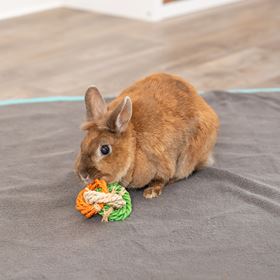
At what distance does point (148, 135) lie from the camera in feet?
6.04

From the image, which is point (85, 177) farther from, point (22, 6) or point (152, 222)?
point (22, 6)

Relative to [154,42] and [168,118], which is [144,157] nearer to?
[168,118]

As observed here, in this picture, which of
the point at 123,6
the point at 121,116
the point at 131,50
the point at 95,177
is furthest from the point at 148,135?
the point at 123,6

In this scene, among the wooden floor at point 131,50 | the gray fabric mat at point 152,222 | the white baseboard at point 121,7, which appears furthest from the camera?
the white baseboard at point 121,7

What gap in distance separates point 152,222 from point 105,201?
0.58ft

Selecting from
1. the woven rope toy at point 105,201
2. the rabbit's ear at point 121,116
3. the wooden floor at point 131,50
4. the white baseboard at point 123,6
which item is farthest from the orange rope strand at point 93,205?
the white baseboard at point 123,6

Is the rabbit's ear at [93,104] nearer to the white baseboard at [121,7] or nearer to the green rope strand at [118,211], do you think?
the green rope strand at [118,211]

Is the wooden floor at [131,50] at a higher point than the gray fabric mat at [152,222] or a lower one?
higher

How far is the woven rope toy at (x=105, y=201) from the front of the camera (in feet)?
5.75

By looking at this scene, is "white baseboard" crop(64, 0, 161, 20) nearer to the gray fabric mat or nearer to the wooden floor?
the wooden floor

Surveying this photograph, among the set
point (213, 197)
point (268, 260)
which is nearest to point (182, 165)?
point (213, 197)

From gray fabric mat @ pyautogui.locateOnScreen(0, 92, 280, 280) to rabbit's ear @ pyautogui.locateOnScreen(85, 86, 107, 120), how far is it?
1.11 feet

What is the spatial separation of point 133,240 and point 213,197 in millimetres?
385

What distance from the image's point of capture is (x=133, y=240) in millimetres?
1695
